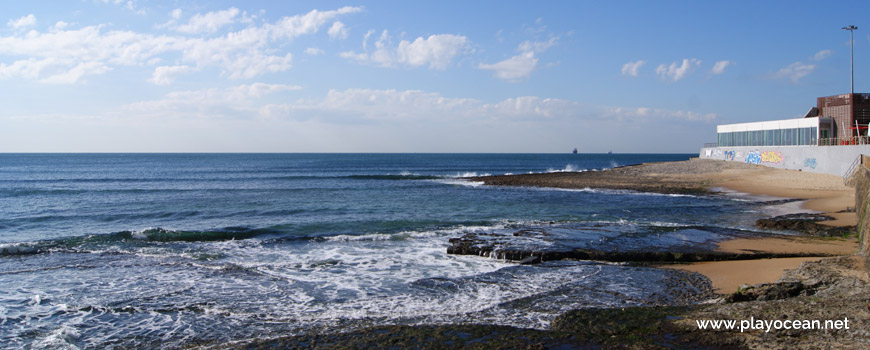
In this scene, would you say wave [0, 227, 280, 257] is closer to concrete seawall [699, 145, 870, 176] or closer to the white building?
concrete seawall [699, 145, 870, 176]

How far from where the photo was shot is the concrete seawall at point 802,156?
3691 cm

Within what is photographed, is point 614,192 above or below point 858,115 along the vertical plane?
below

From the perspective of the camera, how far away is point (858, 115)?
138 feet

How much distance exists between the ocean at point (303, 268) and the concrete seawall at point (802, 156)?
48.8ft

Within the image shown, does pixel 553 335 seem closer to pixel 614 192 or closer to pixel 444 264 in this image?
pixel 444 264

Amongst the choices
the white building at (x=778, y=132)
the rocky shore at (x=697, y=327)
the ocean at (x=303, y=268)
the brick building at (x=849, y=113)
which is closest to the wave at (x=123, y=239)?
the ocean at (x=303, y=268)

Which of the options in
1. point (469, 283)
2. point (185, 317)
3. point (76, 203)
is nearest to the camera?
point (185, 317)

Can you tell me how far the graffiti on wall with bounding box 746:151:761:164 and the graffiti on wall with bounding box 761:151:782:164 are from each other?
0.77 m

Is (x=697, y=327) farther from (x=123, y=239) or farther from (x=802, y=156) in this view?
(x=802, y=156)

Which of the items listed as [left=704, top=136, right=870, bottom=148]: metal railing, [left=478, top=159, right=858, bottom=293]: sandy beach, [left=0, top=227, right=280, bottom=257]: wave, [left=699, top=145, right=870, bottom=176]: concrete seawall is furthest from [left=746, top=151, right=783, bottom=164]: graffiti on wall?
[left=0, top=227, right=280, bottom=257]: wave

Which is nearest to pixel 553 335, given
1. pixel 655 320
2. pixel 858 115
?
pixel 655 320

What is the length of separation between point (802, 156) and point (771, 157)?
17.9 ft

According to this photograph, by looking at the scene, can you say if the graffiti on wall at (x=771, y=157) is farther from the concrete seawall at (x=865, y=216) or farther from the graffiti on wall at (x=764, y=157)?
the concrete seawall at (x=865, y=216)

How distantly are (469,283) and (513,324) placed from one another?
3.41 metres
